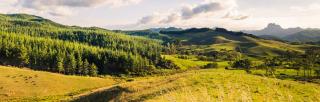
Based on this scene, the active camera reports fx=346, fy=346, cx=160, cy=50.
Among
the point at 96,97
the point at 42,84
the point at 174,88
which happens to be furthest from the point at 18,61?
the point at 174,88

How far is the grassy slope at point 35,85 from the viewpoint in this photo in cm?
10112

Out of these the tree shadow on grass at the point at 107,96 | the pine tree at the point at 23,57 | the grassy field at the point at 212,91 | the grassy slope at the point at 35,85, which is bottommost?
the grassy slope at the point at 35,85

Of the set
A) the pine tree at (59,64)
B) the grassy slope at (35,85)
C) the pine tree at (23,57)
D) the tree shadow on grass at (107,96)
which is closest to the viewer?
the tree shadow on grass at (107,96)

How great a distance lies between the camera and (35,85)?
11100 centimetres

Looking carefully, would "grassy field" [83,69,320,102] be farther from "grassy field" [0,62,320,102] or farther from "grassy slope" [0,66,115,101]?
"grassy slope" [0,66,115,101]

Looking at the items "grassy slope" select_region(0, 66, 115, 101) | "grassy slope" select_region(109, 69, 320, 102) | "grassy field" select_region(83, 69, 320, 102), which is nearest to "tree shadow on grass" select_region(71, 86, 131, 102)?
"grassy field" select_region(83, 69, 320, 102)

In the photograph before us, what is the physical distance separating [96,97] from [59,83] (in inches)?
2669

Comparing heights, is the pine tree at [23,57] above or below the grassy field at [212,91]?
below

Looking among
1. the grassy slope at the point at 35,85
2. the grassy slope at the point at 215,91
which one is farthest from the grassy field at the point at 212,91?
the grassy slope at the point at 35,85

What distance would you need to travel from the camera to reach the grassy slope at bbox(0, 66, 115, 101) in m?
101

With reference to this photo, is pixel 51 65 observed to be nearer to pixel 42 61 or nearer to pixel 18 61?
pixel 42 61

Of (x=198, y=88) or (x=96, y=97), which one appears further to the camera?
(x=96, y=97)

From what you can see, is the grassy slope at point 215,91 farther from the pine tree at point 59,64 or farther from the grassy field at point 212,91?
the pine tree at point 59,64

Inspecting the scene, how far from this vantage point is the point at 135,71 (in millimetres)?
194250
